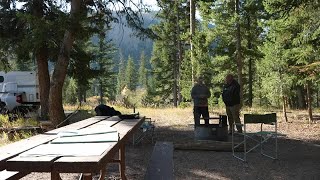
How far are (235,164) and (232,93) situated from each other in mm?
3528

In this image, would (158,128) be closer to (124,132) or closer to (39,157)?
(124,132)

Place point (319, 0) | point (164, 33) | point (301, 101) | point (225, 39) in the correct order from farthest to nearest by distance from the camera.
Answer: point (164, 33) < point (301, 101) < point (225, 39) < point (319, 0)

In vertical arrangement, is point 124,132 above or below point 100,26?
below

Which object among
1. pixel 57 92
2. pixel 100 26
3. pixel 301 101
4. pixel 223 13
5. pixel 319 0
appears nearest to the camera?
pixel 319 0

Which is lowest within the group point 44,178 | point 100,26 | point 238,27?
point 44,178

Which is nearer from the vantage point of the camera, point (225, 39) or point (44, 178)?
point (44, 178)

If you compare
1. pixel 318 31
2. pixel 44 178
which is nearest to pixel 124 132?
pixel 44 178

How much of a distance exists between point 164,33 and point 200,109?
30048mm

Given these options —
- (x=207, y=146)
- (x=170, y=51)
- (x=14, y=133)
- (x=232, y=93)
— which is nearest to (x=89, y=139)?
(x=207, y=146)

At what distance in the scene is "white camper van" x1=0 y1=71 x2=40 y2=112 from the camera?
1712 centimetres

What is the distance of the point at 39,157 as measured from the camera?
2.72 metres

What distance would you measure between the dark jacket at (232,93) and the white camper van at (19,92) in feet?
34.2

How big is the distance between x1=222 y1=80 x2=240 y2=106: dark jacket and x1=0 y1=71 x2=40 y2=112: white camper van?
10410mm

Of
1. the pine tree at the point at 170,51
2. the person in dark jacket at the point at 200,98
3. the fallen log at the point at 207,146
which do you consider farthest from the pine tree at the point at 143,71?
the fallen log at the point at 207,146
